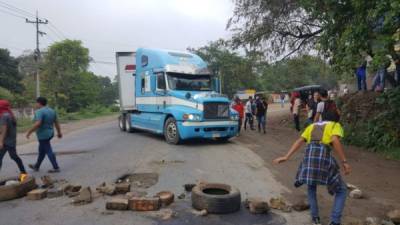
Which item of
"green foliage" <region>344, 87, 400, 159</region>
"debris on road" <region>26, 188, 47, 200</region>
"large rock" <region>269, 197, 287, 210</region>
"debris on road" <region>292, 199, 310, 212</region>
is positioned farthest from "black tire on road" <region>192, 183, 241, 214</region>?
"green foliage" <region>344, 87, 400, 159</region>

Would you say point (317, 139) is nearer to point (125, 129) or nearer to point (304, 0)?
point (304, 0)

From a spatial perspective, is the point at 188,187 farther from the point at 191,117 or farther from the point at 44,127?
the point at 191,117

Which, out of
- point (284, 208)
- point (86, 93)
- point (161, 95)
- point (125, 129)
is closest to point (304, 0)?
point (161, 95)

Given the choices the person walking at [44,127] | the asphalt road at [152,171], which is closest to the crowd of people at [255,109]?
the asphalt road at [152,171]

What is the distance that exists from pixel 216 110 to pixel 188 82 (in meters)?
1.71

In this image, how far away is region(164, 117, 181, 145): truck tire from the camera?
13188 mm

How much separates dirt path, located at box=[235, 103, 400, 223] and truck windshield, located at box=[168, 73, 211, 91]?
2494 millimetres

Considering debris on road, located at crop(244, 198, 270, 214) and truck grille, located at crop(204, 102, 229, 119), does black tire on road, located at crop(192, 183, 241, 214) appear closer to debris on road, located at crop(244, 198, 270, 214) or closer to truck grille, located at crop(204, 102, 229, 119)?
debris on road, located at crop(244, 198, 270, 214)

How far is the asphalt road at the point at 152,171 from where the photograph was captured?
213 inches

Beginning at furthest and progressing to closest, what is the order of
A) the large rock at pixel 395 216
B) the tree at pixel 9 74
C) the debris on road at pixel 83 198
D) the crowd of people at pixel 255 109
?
the tree at pixel 9 74, the crowd of people at pixel 255 109, the debris on road at pixel 83 198, the large rock at pixel 395 216

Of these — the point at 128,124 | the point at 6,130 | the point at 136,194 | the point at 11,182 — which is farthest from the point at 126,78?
the point at 136,194

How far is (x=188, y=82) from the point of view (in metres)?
14.2

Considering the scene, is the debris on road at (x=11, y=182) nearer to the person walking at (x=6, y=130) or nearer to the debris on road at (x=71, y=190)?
the person walking at (x=6, y=130)

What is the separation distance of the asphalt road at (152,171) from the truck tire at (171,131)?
0.33 metres
